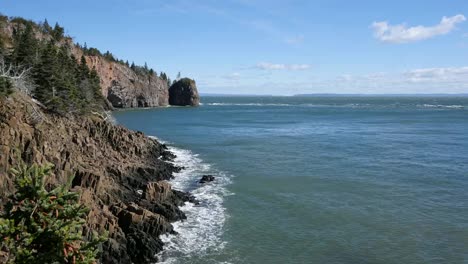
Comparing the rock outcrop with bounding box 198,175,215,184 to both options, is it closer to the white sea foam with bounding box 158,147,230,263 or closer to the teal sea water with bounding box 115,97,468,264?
the white sea foam with bounding box 158,147,230,263

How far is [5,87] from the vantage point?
28703 millimetres

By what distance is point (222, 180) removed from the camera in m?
38.6

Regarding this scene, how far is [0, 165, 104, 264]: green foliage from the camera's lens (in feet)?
32.7

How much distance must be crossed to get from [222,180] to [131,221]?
604 inches

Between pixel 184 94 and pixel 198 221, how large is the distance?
14906 centimetres

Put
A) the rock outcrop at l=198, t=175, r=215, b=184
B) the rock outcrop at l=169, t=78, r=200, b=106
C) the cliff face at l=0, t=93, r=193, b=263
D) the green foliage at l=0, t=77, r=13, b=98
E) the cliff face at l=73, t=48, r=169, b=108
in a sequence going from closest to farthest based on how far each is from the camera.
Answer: the cliff face at l=0, t=93, r=193, b=263, the green foliage at l=0, t=77, r=13, b=98, the rock outcrop at l=198, t=175, r=215, b=184, the cliff face at l=73, t=48, r=169, b=108, the rock outcrop at l=169, t=78, r=200, b=106

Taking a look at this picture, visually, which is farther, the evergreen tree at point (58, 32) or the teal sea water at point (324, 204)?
the evergreen tree at point (58, 32)

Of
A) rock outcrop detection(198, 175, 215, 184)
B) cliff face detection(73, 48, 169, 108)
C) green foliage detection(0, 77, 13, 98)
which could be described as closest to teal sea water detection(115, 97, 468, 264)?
rock outcrop detection(198, 175, 215, 184)

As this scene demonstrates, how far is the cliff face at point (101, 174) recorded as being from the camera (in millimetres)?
22422

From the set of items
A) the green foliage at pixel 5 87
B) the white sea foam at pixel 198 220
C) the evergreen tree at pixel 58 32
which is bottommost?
the white sea foam at pixel 198 220

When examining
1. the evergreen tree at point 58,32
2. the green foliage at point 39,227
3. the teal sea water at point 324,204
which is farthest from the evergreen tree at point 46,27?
the green foliage at point 39,227

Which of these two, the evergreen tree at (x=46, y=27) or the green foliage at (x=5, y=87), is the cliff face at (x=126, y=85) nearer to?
the evergreen tree at (x=46, y=27)

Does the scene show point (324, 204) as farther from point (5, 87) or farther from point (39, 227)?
point (39, 227)

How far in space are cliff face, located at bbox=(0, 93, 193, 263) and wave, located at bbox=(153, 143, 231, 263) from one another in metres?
0.76
